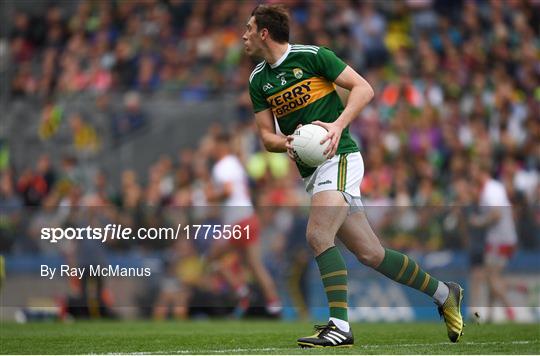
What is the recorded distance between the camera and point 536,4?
2200cm

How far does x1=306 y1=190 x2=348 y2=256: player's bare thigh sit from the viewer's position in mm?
8688

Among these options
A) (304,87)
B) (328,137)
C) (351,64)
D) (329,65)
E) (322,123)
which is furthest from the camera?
(351,64)

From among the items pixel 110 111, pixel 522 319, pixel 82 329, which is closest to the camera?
pixel 82 329

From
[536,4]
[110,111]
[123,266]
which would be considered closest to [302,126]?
[123,266]

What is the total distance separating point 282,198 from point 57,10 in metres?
8.99

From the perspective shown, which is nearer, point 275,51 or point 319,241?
point 319,241

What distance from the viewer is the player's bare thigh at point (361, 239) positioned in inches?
350

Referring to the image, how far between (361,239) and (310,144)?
2.73 ft

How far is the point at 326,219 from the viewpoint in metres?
8.69

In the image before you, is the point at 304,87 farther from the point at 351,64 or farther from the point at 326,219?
the point at 351,64

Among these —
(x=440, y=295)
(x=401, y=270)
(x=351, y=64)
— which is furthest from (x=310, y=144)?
(x=351, y=64)

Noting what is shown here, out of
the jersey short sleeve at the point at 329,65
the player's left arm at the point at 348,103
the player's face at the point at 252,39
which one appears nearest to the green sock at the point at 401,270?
the player's left arm at the point at 348,103

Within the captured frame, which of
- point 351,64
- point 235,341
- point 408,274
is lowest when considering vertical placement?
point 235,341

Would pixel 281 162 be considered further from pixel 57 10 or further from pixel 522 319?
pixel 57 10
